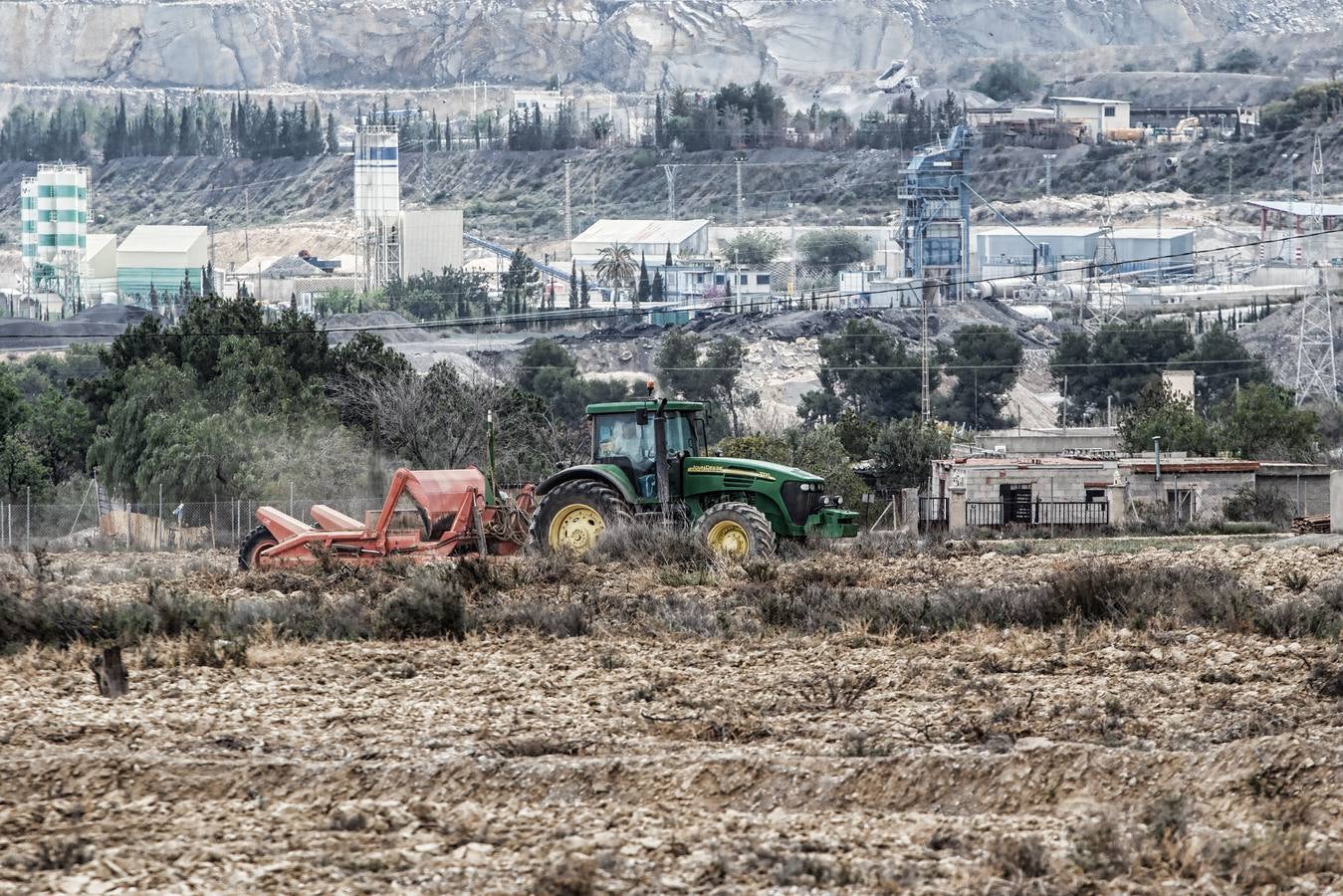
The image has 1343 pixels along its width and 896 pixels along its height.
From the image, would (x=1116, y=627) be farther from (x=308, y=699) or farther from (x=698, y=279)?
(x=698, y=279)

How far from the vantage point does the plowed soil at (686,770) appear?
9.58 m

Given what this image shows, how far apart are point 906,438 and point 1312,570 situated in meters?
40.9

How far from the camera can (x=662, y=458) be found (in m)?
24.6

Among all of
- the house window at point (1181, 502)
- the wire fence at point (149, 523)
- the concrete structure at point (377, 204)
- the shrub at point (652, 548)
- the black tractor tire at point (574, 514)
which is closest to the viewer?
the shrub at point (652, 548)

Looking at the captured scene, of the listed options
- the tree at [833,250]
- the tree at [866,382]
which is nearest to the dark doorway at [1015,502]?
the tree at [866,382]

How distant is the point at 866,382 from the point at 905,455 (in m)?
45.5

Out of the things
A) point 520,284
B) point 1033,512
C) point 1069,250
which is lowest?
point 1033,512

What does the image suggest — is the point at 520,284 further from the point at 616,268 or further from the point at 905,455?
the point at 905,455

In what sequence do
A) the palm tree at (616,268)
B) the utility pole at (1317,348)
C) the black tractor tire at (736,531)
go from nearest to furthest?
the black tractor tire at (736,531)
the utility pole at (1317,348)
the palm tree at (616,268)

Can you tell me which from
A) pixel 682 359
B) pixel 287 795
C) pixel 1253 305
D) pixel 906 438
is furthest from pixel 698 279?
pixel 287 795

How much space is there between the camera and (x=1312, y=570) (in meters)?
21.9

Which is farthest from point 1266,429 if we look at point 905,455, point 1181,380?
point 1181,380

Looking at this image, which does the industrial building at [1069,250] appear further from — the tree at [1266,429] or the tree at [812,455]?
the tree at [812,455]

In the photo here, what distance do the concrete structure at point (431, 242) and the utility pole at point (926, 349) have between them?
51.9 metres
